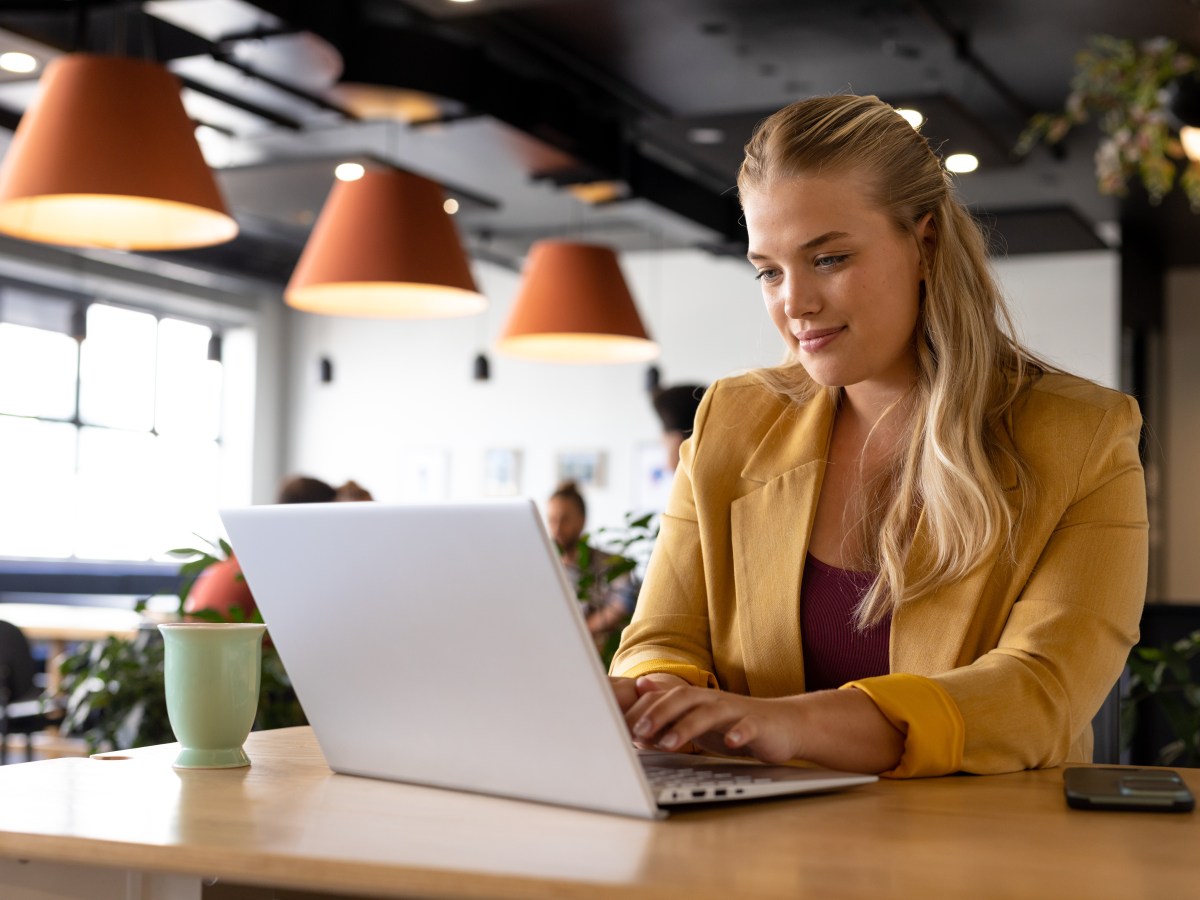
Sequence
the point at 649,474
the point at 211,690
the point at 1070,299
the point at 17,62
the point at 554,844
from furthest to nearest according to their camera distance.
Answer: the point at 649,474, the point at 1070,299, the point at 17,62, the point at 211,690, the point at 554,844

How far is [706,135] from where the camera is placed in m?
6.09

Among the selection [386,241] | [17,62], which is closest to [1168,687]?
[386,241]

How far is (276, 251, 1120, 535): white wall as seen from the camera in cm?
964

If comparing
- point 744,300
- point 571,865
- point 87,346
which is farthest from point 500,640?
point 87,346

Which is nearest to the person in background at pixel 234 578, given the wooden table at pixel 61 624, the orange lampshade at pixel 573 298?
the orange lampshade at pixel 573 298

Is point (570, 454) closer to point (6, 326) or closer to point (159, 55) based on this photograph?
point (6, 326)

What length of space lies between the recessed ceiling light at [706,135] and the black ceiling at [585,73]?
2 cm

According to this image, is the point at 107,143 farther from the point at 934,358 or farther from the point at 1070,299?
the point at 1070,299

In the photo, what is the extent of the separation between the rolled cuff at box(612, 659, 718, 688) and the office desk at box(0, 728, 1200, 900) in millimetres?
358

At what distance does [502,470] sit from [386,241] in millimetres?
7251

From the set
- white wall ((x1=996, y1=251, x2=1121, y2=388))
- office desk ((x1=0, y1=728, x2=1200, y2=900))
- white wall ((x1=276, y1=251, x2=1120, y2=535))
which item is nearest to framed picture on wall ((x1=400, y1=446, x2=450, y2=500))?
white wall ((x1=276, y1=251, x2=1120, y2=535))

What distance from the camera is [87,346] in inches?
424

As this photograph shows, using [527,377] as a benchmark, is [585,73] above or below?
above

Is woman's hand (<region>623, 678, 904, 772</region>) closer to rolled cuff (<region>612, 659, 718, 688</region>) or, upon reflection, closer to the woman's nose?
rolled cuff (<region>612, 659, 718, 688</region>)
